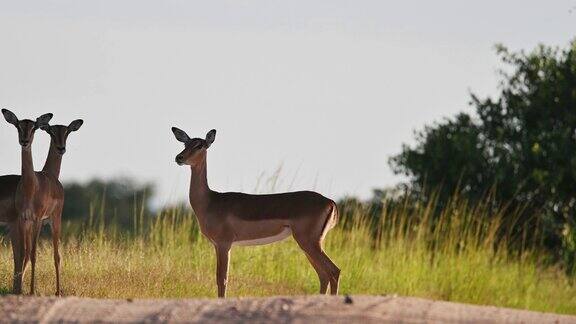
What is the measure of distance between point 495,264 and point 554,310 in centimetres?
182

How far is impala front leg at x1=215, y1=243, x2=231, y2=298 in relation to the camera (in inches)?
512

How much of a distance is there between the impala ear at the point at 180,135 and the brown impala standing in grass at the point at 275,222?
0.34m

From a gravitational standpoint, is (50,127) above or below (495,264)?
above

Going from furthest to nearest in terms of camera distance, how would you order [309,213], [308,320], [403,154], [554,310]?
[403,154] → [554,310] → [309,213] → [308,320]

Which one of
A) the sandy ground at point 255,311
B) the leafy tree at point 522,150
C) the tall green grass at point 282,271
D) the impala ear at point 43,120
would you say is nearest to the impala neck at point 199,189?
the tall green grass at point 282,271

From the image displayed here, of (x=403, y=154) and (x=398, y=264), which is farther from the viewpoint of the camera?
(x=403, y=154)

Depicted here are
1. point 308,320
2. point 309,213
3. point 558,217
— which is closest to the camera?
point 308,320

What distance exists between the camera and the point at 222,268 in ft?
42.8

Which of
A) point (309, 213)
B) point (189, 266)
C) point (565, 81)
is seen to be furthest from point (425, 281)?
point (565, 81)

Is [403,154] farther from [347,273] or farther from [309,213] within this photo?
[309,213]

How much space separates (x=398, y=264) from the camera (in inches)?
703

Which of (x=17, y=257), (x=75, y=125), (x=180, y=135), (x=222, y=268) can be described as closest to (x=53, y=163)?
(x=75, y=125)

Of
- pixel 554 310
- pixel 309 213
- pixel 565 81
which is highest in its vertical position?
pixel 565 81

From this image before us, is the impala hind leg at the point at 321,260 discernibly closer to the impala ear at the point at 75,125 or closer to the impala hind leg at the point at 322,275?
the impala hind leg at the point at 322,275
